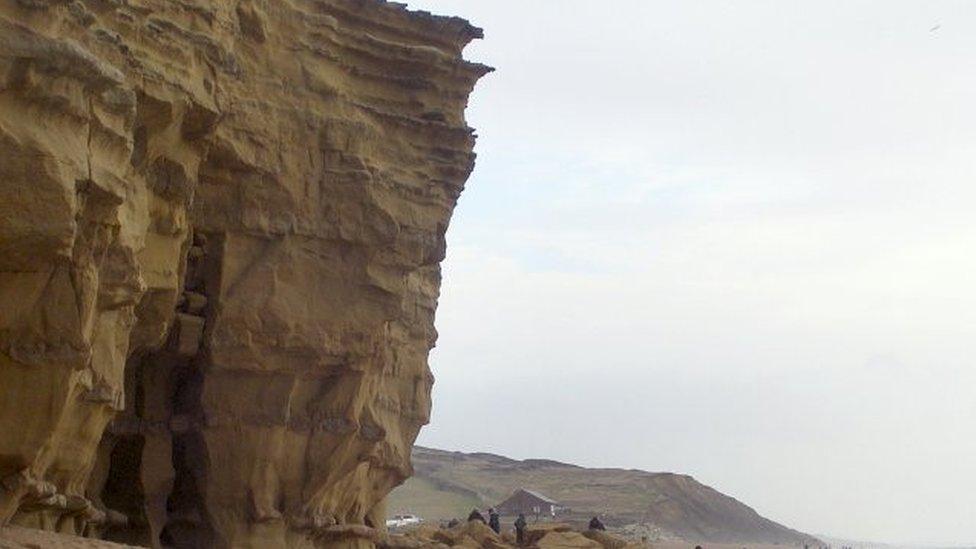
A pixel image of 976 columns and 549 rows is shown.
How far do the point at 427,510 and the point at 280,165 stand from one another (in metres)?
39.3

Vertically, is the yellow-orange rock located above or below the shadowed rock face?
below

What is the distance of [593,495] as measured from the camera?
209ft

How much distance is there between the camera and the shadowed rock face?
13.5 m

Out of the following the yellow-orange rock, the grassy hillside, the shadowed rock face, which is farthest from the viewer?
the grassy hillside

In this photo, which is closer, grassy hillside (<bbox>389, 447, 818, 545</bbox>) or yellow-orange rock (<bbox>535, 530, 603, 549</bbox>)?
yellow-orange rock (<bbox>535, 530, 603, 549</bbox>)

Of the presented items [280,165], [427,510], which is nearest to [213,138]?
[280,165]

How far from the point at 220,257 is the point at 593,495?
46535 mm

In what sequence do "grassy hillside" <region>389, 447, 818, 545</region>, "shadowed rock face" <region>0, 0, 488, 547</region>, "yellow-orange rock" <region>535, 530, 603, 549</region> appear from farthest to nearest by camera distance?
1. "grassy hillside" <region>389, 447, 818, 545</region>
2. "yellow-orange rock" <region>535, 530, 603, 549</region>
3. "shadowed rock face" <region>0, 0, 488, 547</region>

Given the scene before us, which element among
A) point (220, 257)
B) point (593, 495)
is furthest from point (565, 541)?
point (593, 495)

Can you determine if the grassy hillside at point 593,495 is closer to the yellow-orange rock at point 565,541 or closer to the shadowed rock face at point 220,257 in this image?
the yellow-orange rock at point 565,541

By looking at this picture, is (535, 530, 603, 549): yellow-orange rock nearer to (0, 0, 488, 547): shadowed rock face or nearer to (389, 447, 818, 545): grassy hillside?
(0, 0, 488, 547): shadowed rock face

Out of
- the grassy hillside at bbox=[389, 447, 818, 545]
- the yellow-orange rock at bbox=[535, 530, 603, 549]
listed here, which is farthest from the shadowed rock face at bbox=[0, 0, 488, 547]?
the grassy hillside at bbox=[389, 447, 818, 545]

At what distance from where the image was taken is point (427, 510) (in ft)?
188

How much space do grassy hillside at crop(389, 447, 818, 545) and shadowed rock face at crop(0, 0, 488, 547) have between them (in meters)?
32.8
